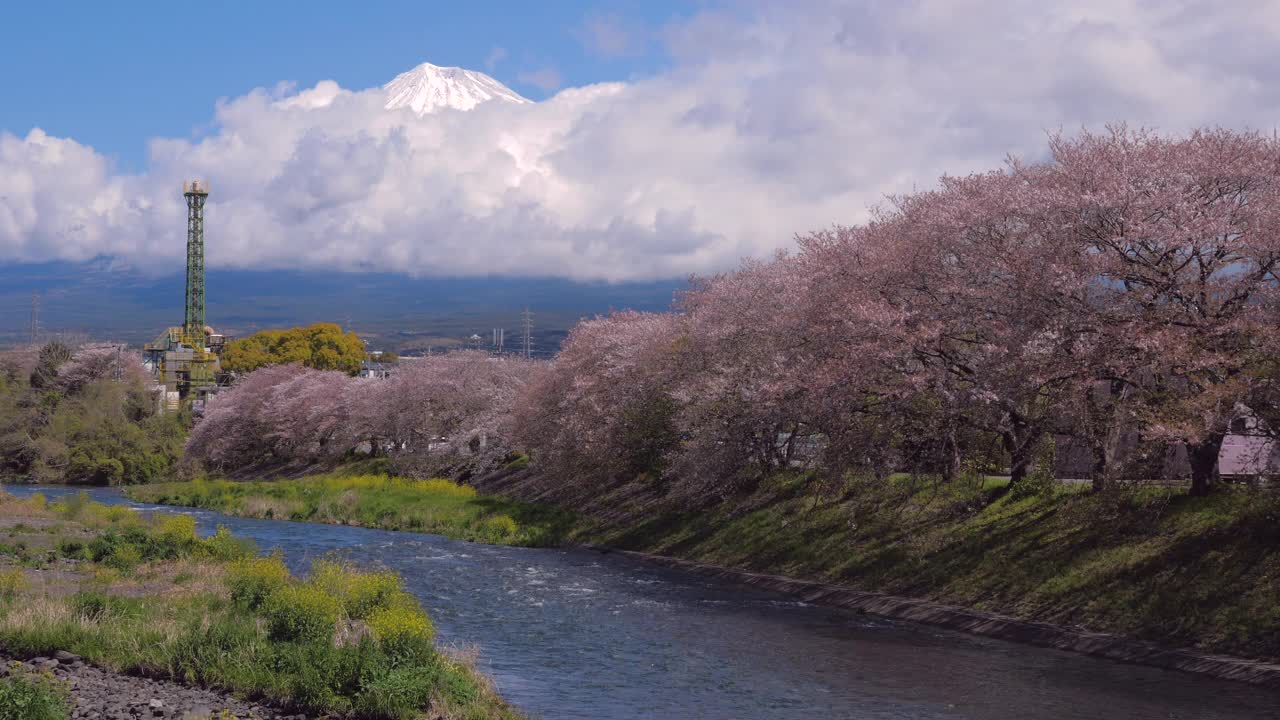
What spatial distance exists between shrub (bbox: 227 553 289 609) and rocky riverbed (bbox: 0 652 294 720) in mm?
4885

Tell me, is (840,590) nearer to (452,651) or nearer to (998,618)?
(998,618)

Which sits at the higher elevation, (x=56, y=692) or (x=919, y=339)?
(x=919, y=339)

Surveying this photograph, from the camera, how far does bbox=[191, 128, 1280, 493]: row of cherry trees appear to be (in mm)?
30406

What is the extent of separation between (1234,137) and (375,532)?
41827 millimetres

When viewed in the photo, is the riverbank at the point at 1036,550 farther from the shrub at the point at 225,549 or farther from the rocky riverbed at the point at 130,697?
the rocky riverbed at the point at 130,697

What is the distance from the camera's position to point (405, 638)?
21.3 metres

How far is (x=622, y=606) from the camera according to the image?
1389 inches

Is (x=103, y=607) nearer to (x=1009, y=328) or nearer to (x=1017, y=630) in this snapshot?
(x=1017, y=630)

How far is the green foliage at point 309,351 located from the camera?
126 m

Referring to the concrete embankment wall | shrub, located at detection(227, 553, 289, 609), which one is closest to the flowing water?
the concrete embankment wall

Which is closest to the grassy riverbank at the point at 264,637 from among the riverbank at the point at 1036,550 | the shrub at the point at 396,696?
the shrub at the point at 396,696

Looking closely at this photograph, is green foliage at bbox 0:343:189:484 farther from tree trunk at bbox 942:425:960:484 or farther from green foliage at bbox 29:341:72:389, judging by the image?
tree trunk at bbox 942:425:960:484

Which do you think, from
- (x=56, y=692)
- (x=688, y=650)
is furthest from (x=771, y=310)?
(x=56, y=692)

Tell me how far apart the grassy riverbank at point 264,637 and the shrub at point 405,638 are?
0.07 feet
